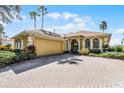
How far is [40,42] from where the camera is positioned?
21734 millimetres

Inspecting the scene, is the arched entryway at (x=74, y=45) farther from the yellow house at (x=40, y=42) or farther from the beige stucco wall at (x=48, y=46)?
the yellow house at (x=40, y=42)

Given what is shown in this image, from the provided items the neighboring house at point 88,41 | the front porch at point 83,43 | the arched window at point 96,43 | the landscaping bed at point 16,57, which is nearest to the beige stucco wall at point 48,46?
the front porch at point 83,43

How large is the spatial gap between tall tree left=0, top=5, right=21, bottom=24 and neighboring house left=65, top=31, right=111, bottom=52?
36.4 ft

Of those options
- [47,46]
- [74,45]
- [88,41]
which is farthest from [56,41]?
[88,41]

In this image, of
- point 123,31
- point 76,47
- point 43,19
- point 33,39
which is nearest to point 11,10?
point 33,39

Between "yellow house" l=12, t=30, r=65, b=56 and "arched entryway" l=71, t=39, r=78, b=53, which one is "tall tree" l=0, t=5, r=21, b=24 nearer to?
"yellow house" l=12, t=30, r=65, b=56

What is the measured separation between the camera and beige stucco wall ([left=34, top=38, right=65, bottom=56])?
70.0ft

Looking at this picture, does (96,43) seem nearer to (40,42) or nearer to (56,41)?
(56,41)

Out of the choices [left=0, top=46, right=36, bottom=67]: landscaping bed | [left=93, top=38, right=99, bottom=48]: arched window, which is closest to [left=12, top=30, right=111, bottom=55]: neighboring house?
[left=93, top=38, right=99, bottom=48]: arched window

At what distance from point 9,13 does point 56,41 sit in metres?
9.31
